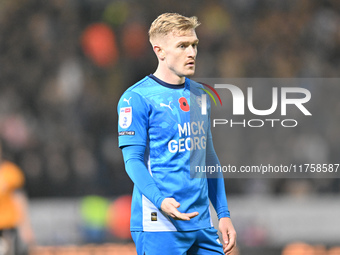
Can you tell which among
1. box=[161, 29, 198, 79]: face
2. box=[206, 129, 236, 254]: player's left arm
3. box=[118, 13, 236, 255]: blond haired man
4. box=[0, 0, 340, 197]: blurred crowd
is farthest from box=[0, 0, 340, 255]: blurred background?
box=[161, 29, 198, 79]: face

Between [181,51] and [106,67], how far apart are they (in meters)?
8.48

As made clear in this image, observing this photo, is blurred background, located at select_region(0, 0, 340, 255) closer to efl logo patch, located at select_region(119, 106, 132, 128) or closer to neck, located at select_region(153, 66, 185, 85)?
neck, located at select_region(153, 66, 185, 85)

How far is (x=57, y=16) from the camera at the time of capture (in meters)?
12.2

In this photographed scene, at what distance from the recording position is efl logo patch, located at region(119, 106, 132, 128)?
332cm

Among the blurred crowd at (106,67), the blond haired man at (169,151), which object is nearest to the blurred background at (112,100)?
the blurred crowd at (106,67)

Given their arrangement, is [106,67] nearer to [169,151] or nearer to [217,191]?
[217,191]

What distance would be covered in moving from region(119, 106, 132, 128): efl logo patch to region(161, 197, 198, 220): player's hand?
0.43 m

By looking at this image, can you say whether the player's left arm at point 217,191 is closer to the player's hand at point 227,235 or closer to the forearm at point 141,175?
the player's hand at point 227,235

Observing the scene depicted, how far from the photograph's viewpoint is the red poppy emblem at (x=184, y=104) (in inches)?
135

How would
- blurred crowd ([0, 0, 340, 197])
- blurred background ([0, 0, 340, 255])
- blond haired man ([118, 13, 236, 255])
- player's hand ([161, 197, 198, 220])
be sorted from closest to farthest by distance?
player's hand ([161, 197, 198, 220]) → blond haired man ([118, 13, 236, 255]) → blurred background ([0, 0, 340, 255]) → blurred crowd ([0, 0, 340, 197])

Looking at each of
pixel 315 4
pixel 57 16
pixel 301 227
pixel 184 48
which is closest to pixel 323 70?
pixel 315 4

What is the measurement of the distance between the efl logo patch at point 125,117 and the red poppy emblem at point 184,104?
27cm

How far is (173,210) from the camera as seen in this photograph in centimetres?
310

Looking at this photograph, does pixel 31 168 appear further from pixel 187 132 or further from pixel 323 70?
pixel 187 132
